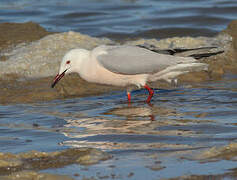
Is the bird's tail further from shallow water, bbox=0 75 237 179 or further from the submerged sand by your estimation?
the submerged sand

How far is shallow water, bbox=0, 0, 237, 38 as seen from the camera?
551 inches

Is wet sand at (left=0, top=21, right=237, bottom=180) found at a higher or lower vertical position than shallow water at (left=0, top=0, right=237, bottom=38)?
lower

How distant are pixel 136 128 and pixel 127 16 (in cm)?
1063

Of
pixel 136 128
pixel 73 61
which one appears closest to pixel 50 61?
pixel 73 61

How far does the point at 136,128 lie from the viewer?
6055mm

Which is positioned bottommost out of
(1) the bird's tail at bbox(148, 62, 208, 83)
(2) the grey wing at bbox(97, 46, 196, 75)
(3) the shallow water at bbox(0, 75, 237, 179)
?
(3) the shallow water at bbox(0, 75, 237, 179)

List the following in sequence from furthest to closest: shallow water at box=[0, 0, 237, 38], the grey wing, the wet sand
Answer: shallow water at box=[0, 0, 237, 38] → the grey wing → the wet sand

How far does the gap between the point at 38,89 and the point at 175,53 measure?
2240mm

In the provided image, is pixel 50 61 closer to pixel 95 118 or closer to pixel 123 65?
pixel 123 65

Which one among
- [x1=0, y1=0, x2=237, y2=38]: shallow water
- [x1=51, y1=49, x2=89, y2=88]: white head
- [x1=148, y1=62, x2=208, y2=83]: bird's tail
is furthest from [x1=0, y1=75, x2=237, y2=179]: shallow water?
[x1=0, y1=0, x2=237, y2=38]: shallow water

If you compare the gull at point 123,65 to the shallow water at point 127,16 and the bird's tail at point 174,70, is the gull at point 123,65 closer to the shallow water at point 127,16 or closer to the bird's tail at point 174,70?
the bird's tail at point 174,70

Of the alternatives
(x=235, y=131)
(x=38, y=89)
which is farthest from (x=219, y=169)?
(x=38, y=89)

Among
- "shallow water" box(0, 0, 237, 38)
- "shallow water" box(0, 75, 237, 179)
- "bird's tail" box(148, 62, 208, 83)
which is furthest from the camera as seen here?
"shallow water" box(0, 0, 237, 38)

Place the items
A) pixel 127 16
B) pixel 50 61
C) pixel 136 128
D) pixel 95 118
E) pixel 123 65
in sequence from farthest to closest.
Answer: pixel 127 16 → pixel 50 61 → pixel 123 65 → pixel 95 118 → pixel 136 128
